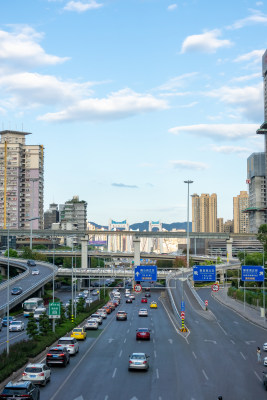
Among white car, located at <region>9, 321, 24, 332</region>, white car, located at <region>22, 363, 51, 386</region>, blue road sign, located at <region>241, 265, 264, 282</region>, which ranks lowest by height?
white car, located at <region>9, 321, 24, 332</region>

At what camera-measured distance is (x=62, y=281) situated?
17900 centimetres

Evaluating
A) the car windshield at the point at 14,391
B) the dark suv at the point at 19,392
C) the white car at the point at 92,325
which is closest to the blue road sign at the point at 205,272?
the white car at the point at 92,325

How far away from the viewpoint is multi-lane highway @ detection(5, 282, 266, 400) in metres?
29.4

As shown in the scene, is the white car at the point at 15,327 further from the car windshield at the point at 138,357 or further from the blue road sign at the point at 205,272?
the car windshield at the point at 138,357

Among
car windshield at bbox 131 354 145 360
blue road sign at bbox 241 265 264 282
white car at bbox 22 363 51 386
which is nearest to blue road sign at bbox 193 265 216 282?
blue road sign at bbox 241 265 264 282

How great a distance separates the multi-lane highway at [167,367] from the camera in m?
29.4

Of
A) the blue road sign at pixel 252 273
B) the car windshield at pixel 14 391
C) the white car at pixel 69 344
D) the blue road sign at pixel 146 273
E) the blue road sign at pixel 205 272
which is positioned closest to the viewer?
the car windshield at pixel 14 391

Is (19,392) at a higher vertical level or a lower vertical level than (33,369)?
higher

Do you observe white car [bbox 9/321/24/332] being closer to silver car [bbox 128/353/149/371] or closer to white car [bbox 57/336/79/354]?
white car [bbox 57/336/79/354]

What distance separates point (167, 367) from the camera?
37750mm

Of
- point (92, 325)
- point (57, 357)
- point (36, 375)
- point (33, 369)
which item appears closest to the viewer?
point (36, 375)

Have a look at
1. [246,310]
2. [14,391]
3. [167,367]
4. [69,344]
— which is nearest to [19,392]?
[14,391]

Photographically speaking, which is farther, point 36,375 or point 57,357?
point 57,357

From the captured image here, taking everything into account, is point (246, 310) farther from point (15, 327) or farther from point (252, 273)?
point (15, 327)
